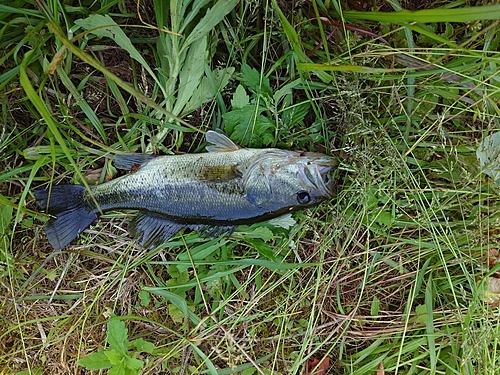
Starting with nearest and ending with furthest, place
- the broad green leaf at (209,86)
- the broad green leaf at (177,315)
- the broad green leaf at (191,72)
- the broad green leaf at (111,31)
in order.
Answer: the broad green leaf at (111,31) → the broad green leaf at (191,72) → the broad green leaf at (209,86) → the broad green leaf at (177,315)

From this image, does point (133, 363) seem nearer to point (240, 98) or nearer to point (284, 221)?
point (284, 221)

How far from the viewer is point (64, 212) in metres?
2.46

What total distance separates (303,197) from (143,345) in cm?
149

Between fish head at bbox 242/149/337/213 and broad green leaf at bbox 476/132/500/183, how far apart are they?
0.97m

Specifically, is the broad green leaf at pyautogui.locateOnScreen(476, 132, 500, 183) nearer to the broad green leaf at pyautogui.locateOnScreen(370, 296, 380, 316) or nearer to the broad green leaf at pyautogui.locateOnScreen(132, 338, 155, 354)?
the broad green leaf at pyautogui.locateOnScreen(370, 296, 380, 316)

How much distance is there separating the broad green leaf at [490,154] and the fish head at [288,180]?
97cm

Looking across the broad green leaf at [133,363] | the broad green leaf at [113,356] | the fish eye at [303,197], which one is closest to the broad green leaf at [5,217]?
the broad green leaf at [113,356]

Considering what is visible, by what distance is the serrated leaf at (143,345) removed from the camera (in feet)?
8.34

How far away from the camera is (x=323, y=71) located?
92.3 inches

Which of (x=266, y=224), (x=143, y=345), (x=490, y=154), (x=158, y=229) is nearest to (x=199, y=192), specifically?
(x=158, y=229)

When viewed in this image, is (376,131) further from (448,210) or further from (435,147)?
(448,210)

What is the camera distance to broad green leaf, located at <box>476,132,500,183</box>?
234 centimetres

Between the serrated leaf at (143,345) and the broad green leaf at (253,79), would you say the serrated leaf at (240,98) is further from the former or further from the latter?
the serrated leaf at (143,345)

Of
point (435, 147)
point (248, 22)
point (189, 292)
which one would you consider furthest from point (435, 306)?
point (248, 22)
